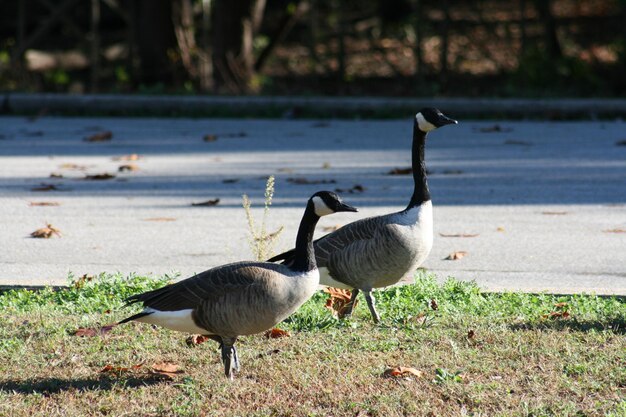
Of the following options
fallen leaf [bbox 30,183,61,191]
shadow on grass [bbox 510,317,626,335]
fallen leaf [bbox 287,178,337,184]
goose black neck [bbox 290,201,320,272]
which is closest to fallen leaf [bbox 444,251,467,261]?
shadow on grass [bbox 510,317,626,335]

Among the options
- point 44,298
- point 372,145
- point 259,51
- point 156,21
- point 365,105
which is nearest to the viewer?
point 44,298

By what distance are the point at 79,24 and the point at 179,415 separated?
19.2 metres

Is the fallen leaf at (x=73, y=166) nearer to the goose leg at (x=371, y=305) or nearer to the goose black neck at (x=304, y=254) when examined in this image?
the goose leg at (x=371, y=305)

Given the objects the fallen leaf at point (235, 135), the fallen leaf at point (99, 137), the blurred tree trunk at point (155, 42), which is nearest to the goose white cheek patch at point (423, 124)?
the fallen leaf at point (235, 135)

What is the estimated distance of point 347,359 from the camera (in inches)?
195

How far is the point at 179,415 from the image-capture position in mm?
4266

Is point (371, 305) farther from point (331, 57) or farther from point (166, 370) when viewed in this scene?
point (331, 57)

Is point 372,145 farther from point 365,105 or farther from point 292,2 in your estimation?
point 292,2

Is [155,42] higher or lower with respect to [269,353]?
higher

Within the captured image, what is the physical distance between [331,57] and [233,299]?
42.8 ft

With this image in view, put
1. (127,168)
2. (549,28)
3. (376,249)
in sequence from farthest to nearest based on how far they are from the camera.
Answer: (549,28) → (127,168) → (376,249)

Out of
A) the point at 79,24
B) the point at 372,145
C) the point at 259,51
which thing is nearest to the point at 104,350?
the point at 372,145

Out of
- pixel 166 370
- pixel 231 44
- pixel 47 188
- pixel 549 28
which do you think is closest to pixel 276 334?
pixel 166 370

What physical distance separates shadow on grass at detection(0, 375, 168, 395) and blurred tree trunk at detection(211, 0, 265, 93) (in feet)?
38.4
